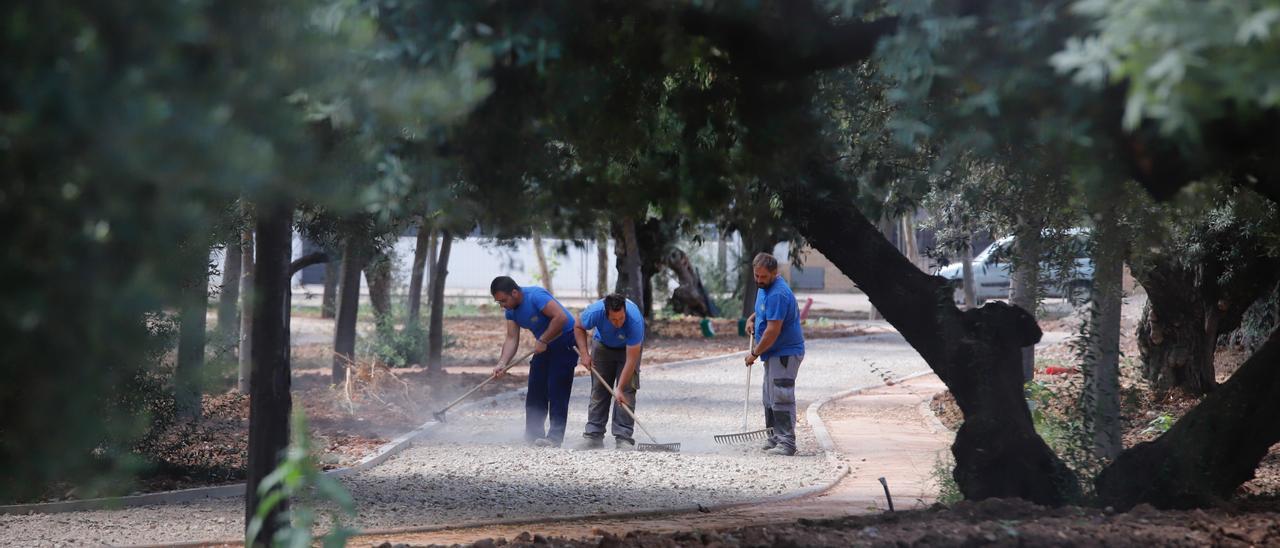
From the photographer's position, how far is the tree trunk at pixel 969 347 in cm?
641

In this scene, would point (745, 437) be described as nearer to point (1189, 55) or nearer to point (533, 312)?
point (533, 312)

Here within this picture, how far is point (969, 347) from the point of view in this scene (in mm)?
6508

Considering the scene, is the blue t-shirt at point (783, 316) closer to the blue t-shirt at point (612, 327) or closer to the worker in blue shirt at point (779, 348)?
the worker in blue shirt at point (779, 348)

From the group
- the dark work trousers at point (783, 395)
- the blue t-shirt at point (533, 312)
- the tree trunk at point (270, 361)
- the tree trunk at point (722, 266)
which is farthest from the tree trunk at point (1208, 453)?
the tree trunk at point (722, 266)

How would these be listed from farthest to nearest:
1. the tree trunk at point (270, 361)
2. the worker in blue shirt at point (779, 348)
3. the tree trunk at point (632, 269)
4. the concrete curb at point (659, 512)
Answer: the tree trunk at point (632, 269), the worker in blue shirt at point (779, 348), the concrete curb at point (659, 512), the tree trunk at point (270, 361)

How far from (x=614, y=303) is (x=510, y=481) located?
7.39 feet

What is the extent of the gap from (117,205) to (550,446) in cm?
920

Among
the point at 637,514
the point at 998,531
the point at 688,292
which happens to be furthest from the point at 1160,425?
the point at 688,292

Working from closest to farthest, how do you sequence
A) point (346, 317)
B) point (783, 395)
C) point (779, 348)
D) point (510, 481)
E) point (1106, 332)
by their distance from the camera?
1. point (1106, 332)
2. point (510, 481)
3. point (783, 395)
4. point (779, 348)
5. point (346, 317)

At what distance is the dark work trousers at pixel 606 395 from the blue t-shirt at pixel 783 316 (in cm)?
138

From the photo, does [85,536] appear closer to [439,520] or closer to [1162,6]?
[439,520]

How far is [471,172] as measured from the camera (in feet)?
14.4

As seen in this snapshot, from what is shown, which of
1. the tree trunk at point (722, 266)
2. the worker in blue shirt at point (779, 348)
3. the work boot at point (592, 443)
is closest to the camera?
the worker in blue shirt at point (779, 348)

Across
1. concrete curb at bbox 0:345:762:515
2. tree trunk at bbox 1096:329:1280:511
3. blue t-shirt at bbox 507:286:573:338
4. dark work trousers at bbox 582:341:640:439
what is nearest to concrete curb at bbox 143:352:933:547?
concrete curb at bbox 0:345:762:515
